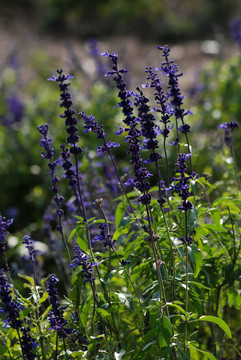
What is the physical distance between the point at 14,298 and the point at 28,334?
0.21 metres

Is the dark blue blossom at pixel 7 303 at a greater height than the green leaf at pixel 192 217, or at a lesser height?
lesser

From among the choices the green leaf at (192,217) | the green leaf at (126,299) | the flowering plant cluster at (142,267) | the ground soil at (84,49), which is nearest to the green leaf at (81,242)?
the flowering plant cluster at (142,267)

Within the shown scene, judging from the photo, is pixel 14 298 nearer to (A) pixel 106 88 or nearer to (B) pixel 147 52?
(A) pixel 106 88

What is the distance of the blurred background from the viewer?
7895 millimetres

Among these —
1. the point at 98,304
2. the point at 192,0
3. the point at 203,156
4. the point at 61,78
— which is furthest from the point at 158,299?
the point at 192,0

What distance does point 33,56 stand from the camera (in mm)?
16359

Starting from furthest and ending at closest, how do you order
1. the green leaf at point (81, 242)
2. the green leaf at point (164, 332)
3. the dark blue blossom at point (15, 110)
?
the dark blue blossom at point (15, 110) < the green leaf at point (81, 242) < the green leaf at point (164, 332)

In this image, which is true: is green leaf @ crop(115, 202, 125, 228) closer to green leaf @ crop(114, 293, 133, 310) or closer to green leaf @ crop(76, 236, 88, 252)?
green leaf @ crop(76, 236, 88, 252)

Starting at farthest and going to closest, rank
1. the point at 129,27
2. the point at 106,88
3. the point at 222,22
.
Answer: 1. the point at 129,27
2. the point at 222,22
3. the point at 106,88

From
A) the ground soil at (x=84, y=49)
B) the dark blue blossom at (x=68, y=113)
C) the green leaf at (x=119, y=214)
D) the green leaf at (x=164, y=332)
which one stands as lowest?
the green leaf at (x=164, y=332)

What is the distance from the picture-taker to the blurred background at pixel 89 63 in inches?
311

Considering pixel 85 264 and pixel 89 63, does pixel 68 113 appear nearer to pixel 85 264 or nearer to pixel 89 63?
pixel 85 264

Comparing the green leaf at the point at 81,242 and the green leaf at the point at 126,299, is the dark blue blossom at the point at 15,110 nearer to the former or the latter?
the green leaf at the point at 81,242

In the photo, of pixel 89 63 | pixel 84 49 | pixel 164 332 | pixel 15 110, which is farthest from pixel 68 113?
pixel 84 49
